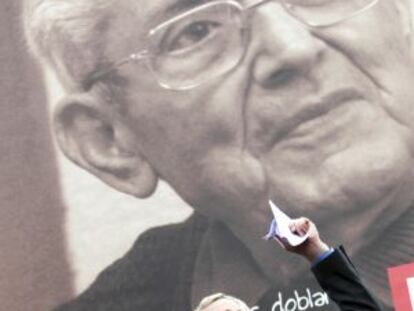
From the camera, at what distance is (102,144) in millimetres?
4816

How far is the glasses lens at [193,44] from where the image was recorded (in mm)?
4750

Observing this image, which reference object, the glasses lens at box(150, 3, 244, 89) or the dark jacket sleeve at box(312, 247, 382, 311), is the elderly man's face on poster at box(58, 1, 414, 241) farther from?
the dark jacket sleeve at box(312, 247, 382, 311)

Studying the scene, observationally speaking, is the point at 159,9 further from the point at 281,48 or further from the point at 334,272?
the point at 334,272

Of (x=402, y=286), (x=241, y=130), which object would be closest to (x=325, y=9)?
(x=241, y=130)

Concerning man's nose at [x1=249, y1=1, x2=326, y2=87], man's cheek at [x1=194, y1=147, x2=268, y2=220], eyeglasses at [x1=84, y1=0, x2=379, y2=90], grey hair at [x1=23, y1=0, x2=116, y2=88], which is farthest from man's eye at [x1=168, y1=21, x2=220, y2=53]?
man's cheek at [x1=194, y1=147, x2=268, y2=220]

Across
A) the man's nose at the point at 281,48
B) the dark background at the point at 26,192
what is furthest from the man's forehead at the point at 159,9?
the dark background at the point at 26,192

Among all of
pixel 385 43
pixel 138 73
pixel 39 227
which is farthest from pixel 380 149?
pixel 39 227

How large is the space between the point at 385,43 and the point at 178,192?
118 centimetres

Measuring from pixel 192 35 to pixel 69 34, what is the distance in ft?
1.99

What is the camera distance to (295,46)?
4.66 metres

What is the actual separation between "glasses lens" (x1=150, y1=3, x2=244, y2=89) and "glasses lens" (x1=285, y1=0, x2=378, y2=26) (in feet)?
0.90

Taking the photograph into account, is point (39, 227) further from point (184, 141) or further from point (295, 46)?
point (295, 46)

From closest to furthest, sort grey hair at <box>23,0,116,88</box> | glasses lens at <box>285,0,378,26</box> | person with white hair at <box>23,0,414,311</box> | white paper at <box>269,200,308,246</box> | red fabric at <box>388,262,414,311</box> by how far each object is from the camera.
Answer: white paper at <box>269,200,308,246</box>, red fabric at <box>388,262,414,311</box>, person with white hair at <box>23,0,414,311</box>, glasses lens at <box>285,0,378,26</box>, grey hair at <box>23,0,116,88</box>

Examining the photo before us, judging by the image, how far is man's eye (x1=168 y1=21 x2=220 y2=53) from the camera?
15.6 feet
